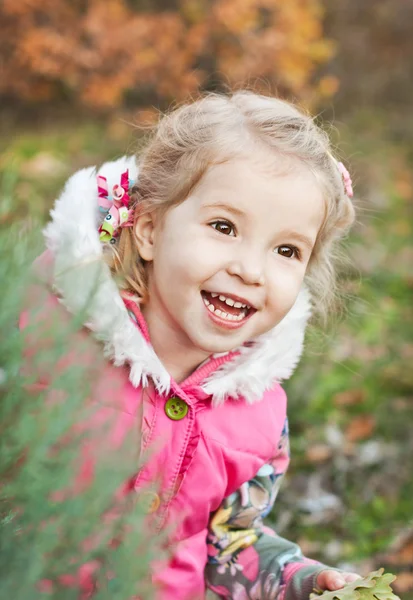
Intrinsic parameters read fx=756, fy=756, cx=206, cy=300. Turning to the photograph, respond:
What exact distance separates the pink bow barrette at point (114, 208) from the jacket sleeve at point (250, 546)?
0.78 metres

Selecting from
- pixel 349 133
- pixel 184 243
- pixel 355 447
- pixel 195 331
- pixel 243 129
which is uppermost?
pixel 349 133

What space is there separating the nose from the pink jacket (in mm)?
290

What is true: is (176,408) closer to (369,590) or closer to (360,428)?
(369,590)

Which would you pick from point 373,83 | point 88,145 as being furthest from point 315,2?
point 88,145

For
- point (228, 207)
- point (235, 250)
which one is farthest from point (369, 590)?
point (228, 207)

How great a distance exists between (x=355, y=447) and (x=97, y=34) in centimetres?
413

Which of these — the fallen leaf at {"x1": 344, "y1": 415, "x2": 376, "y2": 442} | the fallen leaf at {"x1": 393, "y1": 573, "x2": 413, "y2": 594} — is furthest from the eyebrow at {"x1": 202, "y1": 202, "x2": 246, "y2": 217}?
the fallen leaf at {"x1": 344, "y1": 415, "x2": 376, "y2": 442}

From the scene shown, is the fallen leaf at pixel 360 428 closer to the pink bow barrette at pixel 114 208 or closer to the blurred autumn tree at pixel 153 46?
the pink bow barrette at pixel 114 208

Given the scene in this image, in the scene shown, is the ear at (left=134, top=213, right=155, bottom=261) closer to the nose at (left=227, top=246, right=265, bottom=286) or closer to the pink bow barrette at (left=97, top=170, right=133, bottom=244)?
the pink bow barrette at (left=97, top=170, right=133, bottom=244)

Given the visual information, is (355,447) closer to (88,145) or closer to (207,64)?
(88,145)

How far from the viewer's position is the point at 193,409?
2.01m

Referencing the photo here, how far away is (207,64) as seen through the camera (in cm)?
661

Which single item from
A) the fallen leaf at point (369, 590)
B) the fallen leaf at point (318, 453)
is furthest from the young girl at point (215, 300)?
the fallen leaf at point (318, 453)

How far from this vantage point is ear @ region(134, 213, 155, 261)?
6.60 ft
